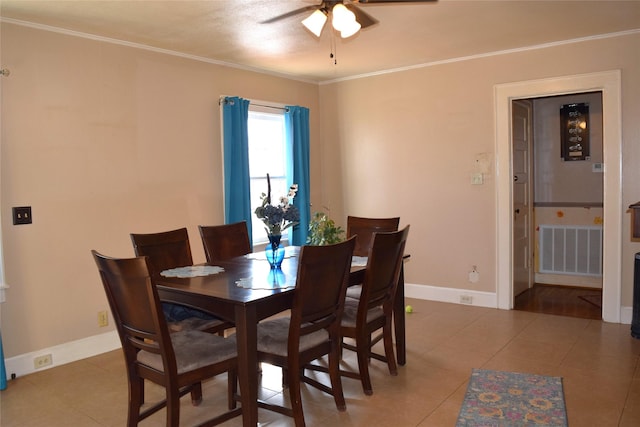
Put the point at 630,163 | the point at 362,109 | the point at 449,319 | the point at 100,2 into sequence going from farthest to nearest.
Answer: the point at 362,109, the point at 449,319, the point at 630,163, the point at 100,2

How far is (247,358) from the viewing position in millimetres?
2387

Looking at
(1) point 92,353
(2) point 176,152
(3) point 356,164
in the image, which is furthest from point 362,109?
(1) point 92,353

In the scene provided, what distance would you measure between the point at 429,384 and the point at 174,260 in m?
1.87

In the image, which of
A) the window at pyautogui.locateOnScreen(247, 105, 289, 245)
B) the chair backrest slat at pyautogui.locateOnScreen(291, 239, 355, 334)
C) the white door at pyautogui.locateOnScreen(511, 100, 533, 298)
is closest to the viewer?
the chair backrest slat at pyautogui.locateOnScreen(291, 239, 355, 334)

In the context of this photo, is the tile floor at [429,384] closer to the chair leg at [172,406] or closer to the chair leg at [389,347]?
the chair leg at [389,347]

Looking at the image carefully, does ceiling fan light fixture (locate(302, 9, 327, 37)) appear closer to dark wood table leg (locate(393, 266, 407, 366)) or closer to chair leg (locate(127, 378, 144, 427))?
dark wood table leg (locate(393, 266, 407, 366))

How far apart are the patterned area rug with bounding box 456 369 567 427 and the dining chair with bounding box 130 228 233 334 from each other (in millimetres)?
1600

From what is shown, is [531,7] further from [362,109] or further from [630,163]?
[362,109]

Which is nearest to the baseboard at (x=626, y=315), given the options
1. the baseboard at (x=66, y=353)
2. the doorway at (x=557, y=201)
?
the doorway at (x=557, y=201)

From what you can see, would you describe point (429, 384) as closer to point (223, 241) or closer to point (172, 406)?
point (172, 406)

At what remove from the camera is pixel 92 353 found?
393 centimetres

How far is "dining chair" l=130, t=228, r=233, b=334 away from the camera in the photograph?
317cm

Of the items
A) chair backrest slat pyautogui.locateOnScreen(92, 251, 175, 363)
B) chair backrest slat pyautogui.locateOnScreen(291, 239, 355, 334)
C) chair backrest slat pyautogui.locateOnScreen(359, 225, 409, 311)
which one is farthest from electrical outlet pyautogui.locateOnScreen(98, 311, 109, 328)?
chair backrest slat pyautogui.locateOnScreen(359, 225, 409, 311)

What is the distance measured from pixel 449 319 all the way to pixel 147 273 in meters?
3.19
